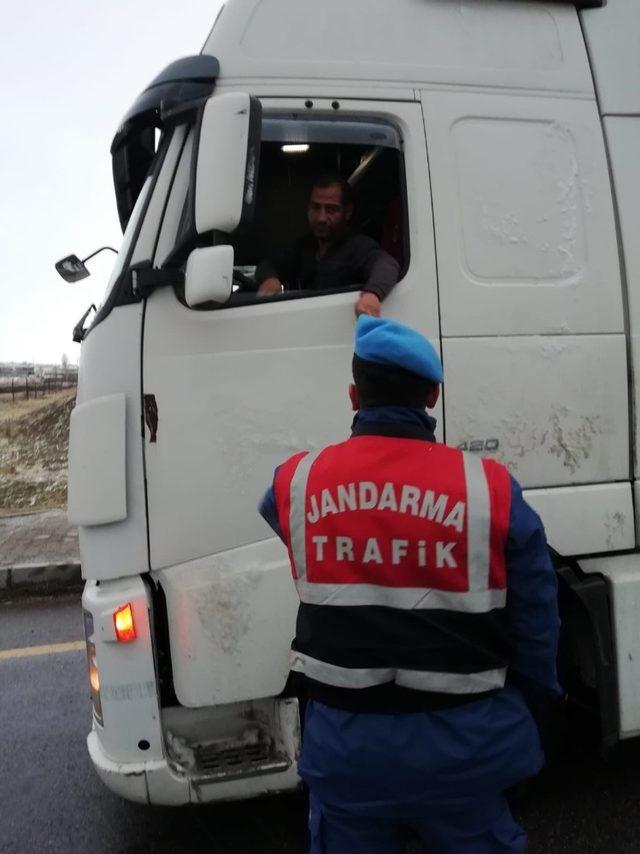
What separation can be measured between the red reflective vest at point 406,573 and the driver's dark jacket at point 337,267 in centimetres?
110

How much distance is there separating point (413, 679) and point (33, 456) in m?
13.4

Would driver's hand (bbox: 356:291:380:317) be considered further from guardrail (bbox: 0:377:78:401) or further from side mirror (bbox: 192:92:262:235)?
guardrail (bbox: 0:377:78:401)

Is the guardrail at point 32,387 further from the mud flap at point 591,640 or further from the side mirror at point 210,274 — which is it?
the mud flap at point 591,640

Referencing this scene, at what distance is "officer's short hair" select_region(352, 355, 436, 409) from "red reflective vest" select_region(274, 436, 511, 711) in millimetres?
92

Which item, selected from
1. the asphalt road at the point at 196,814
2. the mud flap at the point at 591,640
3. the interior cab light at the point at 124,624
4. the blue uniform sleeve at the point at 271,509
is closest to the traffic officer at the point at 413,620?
the blue uniform sleeve at the point at 271,509

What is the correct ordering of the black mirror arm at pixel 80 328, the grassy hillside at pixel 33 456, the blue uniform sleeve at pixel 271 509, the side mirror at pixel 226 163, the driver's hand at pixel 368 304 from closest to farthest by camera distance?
the blue uniform sleeve at pixel 271 509, the side mirror at pixel 226 163, the driver's hand at pixel 368 304, the black mirror arm at pixel 80 328, the grassy hillside at pixel 33 456

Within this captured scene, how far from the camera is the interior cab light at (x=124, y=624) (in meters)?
2.46

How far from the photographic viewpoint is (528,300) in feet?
8.98

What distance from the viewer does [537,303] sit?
2742mm

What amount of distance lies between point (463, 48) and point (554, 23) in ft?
1.29

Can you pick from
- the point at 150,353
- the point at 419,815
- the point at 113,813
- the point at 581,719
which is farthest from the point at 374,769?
the point at 113,813

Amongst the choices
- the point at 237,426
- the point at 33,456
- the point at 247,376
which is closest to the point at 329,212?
the point at 247,376

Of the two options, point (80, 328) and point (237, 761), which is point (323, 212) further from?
point (237, 761)

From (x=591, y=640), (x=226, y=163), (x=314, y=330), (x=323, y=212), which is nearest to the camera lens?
(x=226, y=163)
